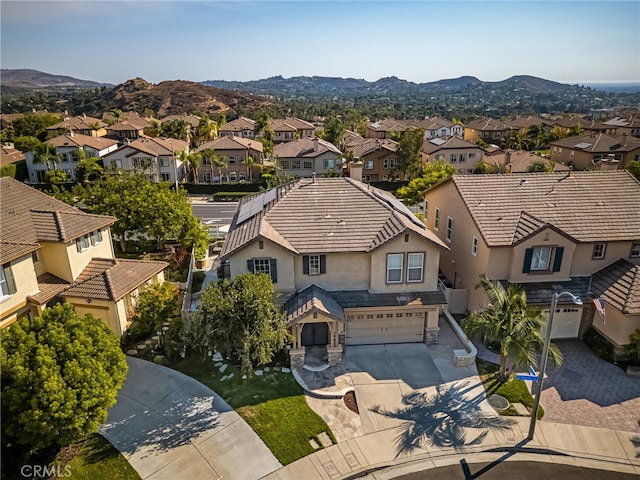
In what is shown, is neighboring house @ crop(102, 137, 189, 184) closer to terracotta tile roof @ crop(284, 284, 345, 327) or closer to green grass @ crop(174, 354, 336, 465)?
terracotta tile roof @ crop(284, 284, 345, 327)

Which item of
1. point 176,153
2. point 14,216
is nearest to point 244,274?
point 14,216

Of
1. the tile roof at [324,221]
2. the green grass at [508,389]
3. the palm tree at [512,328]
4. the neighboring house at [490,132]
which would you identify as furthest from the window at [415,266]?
the neighboring house at [490,132]

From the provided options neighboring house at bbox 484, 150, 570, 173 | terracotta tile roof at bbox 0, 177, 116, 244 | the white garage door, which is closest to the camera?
terracotta tile roof at bbox 0, 177, 116, 244

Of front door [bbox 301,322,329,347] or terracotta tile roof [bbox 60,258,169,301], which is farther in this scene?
front door [bbox 301,322,329,347]

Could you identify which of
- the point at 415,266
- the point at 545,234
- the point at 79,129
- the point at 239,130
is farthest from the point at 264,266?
the point at 79,129

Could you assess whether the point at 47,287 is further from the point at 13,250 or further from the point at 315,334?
the point at 315,334

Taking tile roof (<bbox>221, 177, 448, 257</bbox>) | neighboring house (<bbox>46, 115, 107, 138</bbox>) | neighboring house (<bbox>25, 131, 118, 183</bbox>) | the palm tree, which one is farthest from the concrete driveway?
neighboring house (<bbox>46, 115, 107, 138</bbox>)

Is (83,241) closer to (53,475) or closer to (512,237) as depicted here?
(53,475)
